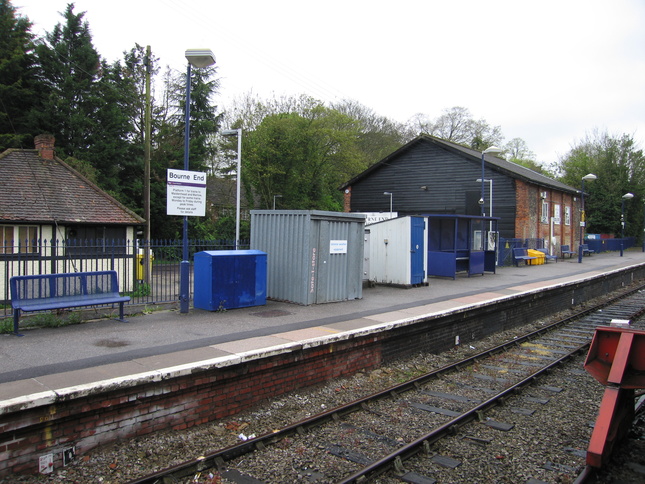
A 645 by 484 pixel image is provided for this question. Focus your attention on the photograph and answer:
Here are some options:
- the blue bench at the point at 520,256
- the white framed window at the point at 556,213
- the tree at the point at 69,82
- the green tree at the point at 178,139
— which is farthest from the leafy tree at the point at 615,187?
the tree at the point at 69,82

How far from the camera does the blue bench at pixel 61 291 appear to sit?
26.1 feet

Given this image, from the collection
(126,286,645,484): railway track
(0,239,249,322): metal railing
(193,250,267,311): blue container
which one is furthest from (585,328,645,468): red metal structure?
(0,239,249,322): metal railing

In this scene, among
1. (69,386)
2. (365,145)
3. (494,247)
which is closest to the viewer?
(69,386)

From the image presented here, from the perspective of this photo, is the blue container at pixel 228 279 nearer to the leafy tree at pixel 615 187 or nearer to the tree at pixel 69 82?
the tree at pixel 69 82

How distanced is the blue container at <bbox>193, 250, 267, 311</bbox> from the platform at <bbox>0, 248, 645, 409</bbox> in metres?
0.23

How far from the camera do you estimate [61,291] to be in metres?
8.62

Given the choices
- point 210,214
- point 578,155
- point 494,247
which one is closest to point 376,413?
point 494,247

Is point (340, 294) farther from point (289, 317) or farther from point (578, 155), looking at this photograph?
point (578, 155)

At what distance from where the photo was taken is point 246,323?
9.34 meters

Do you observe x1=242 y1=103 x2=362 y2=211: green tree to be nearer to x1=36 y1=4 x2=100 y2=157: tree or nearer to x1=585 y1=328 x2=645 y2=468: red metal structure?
x1=36 y1=4 x2=100 y2=157: tree

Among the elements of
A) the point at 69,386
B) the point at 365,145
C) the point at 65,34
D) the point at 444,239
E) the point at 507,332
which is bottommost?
the point at 507,332

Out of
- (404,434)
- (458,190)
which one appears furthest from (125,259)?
(458,190)

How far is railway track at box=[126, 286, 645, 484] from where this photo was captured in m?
5.16

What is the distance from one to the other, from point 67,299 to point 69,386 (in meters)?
3.71
